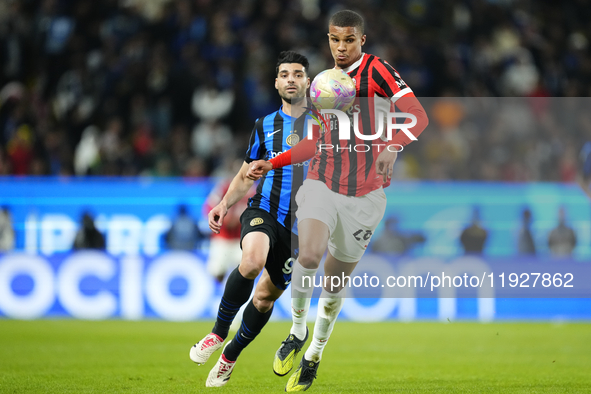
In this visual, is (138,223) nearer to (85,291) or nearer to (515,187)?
(85,291)

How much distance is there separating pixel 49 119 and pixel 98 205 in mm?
2413

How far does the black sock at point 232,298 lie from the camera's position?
5430mm

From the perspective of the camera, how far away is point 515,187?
1173 centimetres

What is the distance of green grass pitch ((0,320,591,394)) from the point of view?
227 inches

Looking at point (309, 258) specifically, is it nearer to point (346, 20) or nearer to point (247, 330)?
point (247, 330)

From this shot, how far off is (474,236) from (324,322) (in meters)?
6.56

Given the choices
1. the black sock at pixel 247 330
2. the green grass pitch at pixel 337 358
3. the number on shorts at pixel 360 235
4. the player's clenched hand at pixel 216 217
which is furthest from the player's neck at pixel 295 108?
the green grass pitch at pixel 337 358

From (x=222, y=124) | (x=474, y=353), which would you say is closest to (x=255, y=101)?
(x=222, y=124)

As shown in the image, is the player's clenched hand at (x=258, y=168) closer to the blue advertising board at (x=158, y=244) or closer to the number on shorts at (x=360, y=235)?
the number on shorts at (x=360, y=235)

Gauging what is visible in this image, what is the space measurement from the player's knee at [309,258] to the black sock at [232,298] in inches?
15.4

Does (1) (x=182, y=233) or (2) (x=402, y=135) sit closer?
(2) (x=402, y=135)

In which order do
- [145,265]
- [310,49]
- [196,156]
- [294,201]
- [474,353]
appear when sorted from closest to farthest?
[294,201], [474,353], [145,265], [196,156], [310,49]

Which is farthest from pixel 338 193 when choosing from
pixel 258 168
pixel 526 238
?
pixel 526 238

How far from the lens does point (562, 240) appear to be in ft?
37.1
